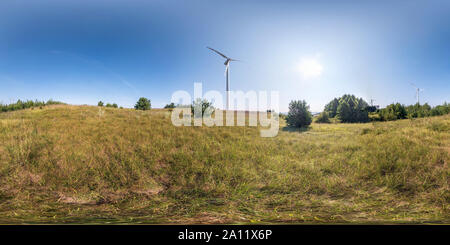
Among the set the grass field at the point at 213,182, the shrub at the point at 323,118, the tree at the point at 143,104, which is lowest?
the grass field at the point at 213,182

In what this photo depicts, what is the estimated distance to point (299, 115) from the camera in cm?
1334

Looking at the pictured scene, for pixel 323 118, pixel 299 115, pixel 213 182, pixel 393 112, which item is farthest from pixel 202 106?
pixel 393 112

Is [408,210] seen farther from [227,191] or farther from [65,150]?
[65,150]

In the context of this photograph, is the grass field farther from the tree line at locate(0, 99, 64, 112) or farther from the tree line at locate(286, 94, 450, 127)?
the tree line at locate(0, 99, 64, 112)

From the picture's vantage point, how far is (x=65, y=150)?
452 centimetres

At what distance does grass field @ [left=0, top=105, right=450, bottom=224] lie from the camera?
241cm

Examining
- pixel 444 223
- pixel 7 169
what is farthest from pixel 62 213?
pixel 444 223

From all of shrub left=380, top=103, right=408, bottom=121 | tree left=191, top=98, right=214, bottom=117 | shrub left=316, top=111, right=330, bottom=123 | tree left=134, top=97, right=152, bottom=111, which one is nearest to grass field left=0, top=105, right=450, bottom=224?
tree left=191, top=98, right=214, bottom=117

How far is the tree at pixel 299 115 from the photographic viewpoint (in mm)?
13219

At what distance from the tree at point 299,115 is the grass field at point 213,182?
7.59 m

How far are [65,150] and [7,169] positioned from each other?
39.5 inches

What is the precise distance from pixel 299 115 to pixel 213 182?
1184cm

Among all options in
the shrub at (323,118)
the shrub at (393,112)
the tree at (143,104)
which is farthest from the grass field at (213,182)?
the tree at (143,104)

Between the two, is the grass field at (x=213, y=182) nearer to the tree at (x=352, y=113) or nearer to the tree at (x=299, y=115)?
the tree at (x=299, y=115)
